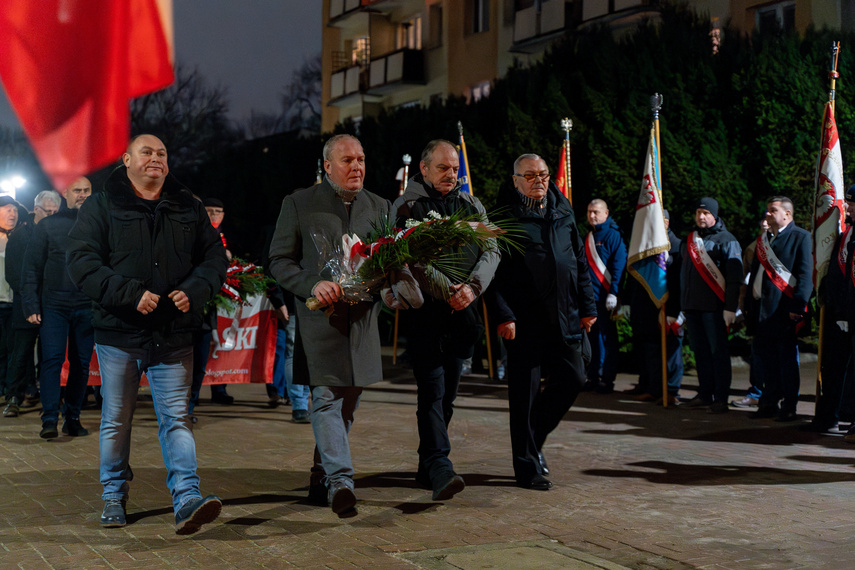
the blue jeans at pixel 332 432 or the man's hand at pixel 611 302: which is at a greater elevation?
the man's hand at pixel 611 302

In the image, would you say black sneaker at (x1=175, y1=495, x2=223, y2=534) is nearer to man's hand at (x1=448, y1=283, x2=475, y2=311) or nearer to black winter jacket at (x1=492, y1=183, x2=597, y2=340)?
man's hand at (x1=448, y1=283, x2=475, y2=311)

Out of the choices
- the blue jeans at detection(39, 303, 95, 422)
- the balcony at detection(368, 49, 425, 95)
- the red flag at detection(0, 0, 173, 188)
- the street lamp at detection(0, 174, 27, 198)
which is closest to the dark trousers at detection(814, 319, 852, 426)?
the blue jeans at detection(39, 303, 95, 422)

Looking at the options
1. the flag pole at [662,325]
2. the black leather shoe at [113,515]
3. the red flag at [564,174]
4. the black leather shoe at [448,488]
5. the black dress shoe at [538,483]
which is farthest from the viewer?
the red flag at [564,174]

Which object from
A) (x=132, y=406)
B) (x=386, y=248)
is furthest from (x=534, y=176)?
(x=132, y=406)

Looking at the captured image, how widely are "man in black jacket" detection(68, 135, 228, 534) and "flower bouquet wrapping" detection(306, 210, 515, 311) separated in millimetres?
700

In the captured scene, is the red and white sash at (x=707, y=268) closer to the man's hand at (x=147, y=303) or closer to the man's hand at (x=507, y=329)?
the man's hand at (x=507, y=329)

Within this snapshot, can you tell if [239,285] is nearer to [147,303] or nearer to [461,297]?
[461,297]

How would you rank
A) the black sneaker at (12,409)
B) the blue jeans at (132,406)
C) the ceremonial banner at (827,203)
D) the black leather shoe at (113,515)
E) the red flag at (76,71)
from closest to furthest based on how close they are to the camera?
the black leather shoe at (113,515) < the blue jeans at (132,406) < the ceremonial banner at (827,203) < the black sneaker at (12,409) < the red flag at (76,71)

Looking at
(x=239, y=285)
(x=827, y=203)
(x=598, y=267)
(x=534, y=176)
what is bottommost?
(x=239, y=285)

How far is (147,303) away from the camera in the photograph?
5473 millimetres

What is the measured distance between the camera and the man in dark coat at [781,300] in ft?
33.5

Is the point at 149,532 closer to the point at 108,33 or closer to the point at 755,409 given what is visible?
the point at 755,409

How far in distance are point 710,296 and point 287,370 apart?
449cm

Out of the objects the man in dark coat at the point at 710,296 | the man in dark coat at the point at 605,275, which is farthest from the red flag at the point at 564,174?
the man in dark coat at the point at 710,296
